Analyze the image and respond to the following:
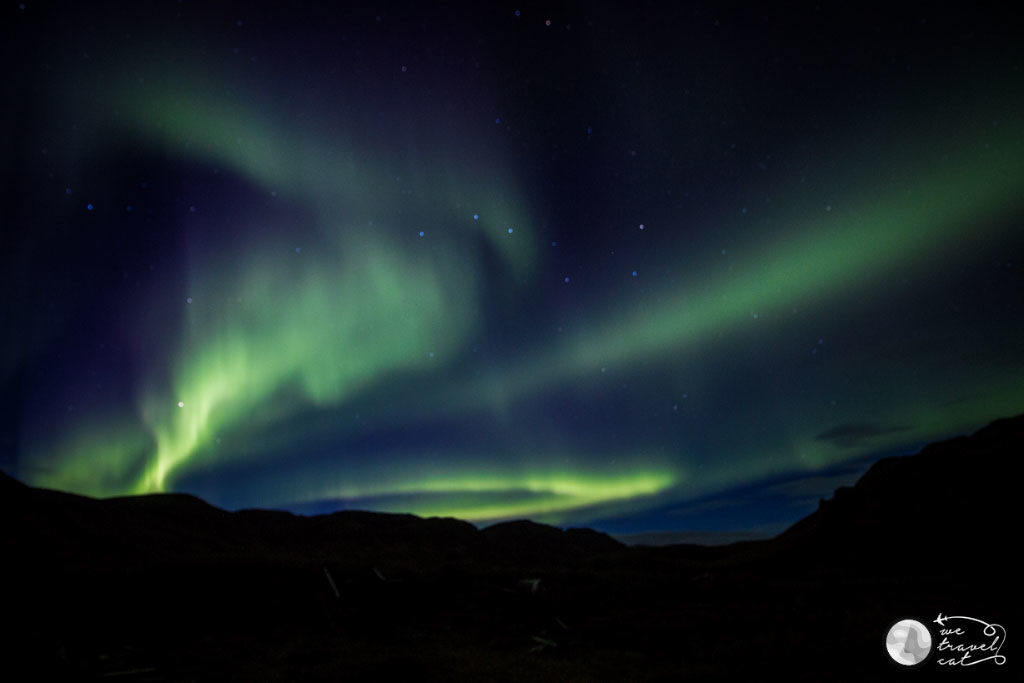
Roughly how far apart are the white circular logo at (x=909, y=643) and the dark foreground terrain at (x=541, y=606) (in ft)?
0.78

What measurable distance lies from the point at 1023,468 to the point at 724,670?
2587 centimetres

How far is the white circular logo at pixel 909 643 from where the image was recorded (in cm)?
866

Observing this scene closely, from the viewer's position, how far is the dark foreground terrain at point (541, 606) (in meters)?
9.27

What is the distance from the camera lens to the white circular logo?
866cm

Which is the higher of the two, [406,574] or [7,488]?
[7,488]

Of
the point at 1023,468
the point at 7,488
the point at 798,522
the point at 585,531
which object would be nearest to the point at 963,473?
the point at 1023,468

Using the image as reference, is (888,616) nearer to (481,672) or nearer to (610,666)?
(610,666)

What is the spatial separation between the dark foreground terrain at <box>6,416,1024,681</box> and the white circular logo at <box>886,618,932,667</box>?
0.24 meters

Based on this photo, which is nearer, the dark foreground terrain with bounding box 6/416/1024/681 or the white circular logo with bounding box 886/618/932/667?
the white circular logo with bounding box 886/618/932/667

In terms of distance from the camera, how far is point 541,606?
49.5 feet

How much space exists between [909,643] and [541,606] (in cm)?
926

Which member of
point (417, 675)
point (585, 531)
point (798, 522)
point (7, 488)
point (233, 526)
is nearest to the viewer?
point (417, 675)

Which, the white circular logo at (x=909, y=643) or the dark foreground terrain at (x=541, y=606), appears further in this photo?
the dark foreground terrain at (x=541, y=606)

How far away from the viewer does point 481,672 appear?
893 centimetres
